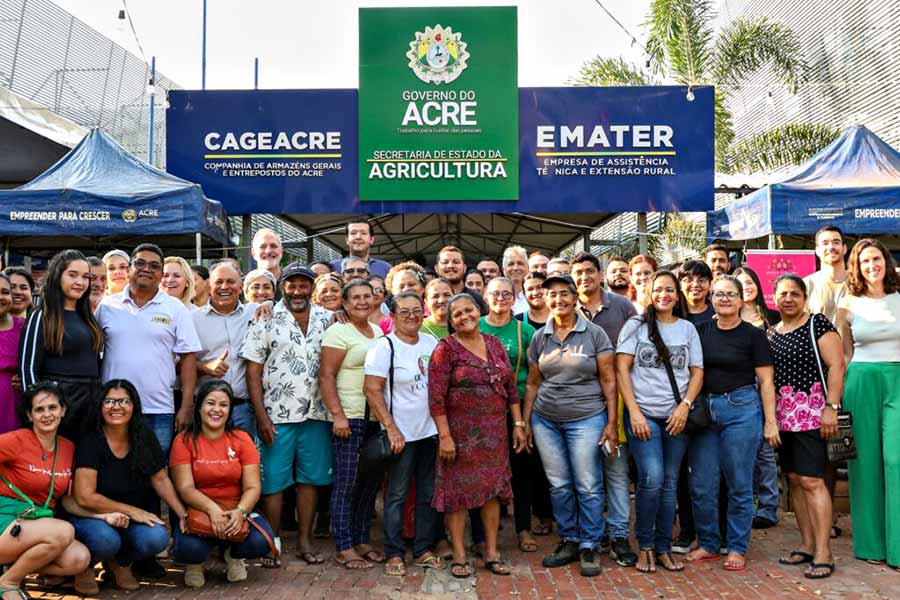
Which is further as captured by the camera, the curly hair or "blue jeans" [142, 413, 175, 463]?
the curly hair

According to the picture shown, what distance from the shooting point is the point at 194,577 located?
4.64m

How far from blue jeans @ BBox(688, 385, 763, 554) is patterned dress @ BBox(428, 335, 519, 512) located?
1.28 metres

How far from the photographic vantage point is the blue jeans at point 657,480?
4.90 metres

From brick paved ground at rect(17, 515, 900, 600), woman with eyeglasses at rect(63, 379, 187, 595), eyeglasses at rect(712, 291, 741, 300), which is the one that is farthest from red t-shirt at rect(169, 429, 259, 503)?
eyeglasses at rect(712, 291, 741, 300)

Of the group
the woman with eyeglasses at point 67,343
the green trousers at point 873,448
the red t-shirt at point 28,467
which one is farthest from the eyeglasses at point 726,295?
the red t-shirt at point 28,467

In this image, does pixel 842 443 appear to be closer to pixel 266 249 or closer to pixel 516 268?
pixel 516 268

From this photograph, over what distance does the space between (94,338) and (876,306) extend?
197 inches

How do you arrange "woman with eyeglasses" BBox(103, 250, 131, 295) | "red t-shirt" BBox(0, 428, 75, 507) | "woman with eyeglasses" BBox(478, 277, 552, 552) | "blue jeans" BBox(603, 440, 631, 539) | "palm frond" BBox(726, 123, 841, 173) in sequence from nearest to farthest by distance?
"red t-shirt" BBox(0, 428, 75, 507)
"blue jeans" BBox(603, 440, 631, 539)
"woman with eyeglasses" BBox(478, 277, 552, 552)
"woman with eyeglasses" BBox(103, 250, 131, 295)
"palm frond" BBox(726, 123, 841, 173)

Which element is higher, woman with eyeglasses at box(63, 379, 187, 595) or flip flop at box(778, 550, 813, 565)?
woman with eyeglasses at box(63, 379, 187, 595)

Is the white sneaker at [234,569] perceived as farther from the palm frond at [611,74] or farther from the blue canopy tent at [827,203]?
the palm frond at [611,74]

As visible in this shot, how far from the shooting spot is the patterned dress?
4777mm

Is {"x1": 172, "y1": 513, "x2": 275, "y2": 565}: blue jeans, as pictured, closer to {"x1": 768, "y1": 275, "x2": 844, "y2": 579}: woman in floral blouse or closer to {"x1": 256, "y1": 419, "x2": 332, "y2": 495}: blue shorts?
{"x1": 256, "y1": 419, "x2": 332, "y2": 495}: blue shorts

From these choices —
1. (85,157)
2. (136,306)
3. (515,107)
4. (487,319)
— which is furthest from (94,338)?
(515,107)

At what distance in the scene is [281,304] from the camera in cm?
531
